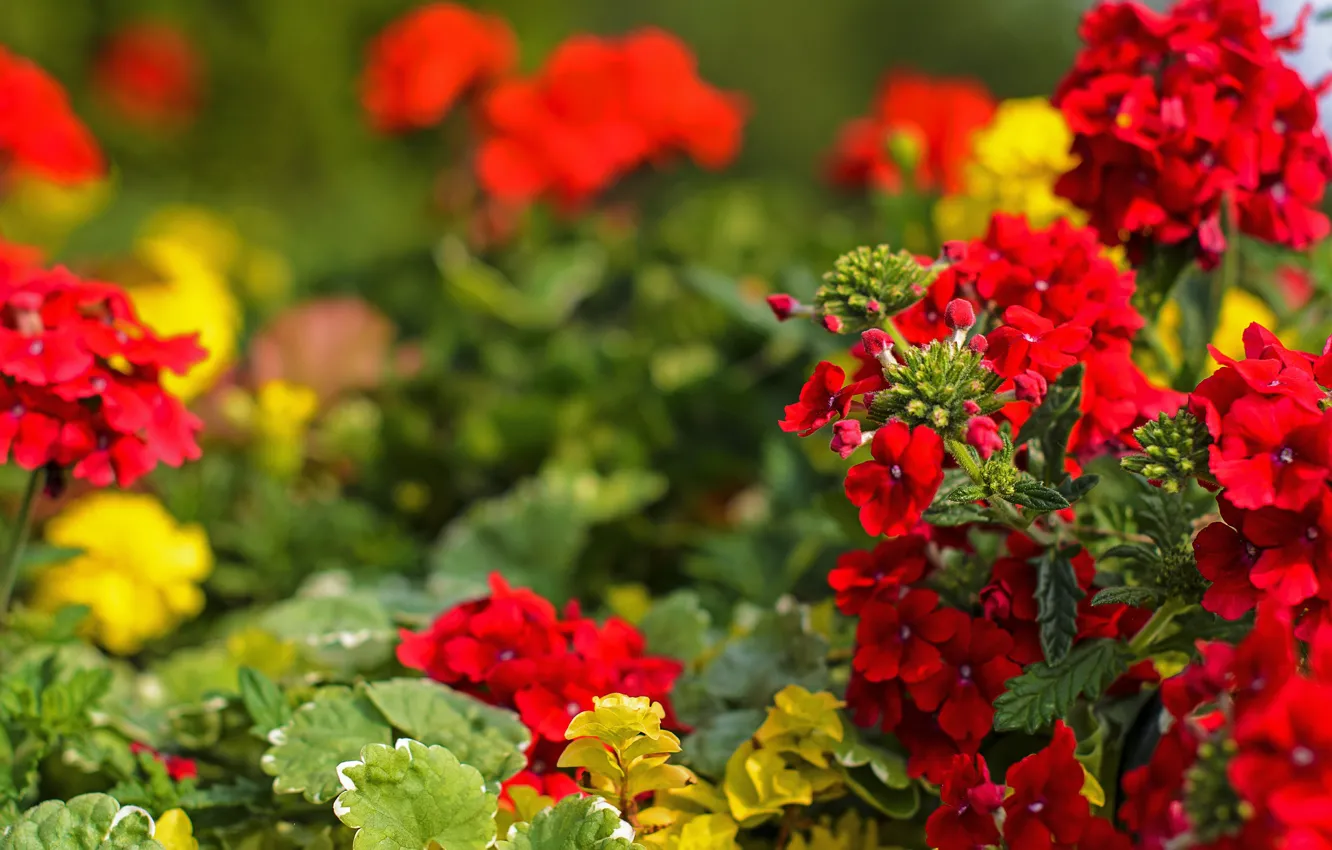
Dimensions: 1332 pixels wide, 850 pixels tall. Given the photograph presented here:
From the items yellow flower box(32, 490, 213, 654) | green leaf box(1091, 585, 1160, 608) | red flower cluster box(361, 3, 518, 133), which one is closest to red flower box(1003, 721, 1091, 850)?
green leaf box(1091, 585, 1160, 608)

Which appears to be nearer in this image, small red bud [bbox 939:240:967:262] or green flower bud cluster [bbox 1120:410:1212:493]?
green flower bud cluster [bbox 1120:410:1212:493]

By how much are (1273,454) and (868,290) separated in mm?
304

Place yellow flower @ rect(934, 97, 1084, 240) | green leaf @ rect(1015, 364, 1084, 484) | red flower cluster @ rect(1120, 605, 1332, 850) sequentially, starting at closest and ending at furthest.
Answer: red flower cluster @ rect(1120, 605, 1332, 850) → green leaf @ rect(1015, 364, 1084, 484) → yellow flower @ rect(934, 97, 1084, 240)

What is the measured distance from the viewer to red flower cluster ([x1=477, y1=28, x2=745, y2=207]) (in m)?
2.24

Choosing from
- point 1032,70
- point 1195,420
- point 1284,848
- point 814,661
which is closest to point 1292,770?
point 1284,848

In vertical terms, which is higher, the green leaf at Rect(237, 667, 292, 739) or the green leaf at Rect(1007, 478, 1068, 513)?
the green leaf at Rect(1007, 478, 1068, 513)

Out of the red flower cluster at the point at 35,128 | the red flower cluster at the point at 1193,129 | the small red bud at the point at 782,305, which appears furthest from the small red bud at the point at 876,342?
the red flower cluster at the point at 35,128

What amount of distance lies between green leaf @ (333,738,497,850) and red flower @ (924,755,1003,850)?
0.33 metres

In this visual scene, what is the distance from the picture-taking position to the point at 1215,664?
0.71 meters

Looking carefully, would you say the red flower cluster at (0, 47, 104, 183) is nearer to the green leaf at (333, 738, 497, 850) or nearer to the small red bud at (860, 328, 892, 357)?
the green leaf at (333, 738, 497, 850)

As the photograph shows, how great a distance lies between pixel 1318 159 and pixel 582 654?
83cm

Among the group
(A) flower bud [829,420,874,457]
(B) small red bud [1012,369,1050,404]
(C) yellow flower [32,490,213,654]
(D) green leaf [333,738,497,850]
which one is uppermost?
(B) small red bud [1012,369,1050,404]

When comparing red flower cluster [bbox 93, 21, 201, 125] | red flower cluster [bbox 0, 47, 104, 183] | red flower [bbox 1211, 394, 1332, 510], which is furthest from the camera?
red flower cluster [bbox 93, 21, 201, 125]

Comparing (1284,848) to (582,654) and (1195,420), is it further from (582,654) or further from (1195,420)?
(582,654)
